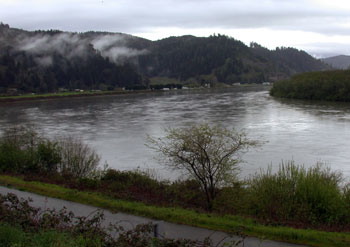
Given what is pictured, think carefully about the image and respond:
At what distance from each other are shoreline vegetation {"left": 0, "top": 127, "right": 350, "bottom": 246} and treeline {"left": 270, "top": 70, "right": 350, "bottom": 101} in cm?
5506

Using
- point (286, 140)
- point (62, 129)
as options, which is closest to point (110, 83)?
point (62, 129)

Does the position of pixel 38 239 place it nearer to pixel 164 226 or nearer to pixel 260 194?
pixel 164 226

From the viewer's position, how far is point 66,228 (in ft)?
23.4

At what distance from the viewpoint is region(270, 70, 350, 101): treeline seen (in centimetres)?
6297

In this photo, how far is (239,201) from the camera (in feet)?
37.8

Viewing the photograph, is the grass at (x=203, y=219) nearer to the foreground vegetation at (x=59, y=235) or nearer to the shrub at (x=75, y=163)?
the foreground vegetation at (x=59, y=235)

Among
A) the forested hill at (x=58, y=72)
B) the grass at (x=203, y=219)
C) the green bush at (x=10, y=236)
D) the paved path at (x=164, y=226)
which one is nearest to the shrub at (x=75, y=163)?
the grass at (x=203, y=219)

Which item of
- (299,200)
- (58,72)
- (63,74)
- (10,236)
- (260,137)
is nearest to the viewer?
(10,236)

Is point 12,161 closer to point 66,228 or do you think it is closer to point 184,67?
point 66,228

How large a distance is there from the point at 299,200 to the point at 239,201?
1672mm

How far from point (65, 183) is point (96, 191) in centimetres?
209

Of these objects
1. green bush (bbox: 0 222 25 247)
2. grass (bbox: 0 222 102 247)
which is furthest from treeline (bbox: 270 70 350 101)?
green bush (bbox: 0 222 25 247)

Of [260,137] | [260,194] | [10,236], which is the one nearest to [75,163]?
[260,194]

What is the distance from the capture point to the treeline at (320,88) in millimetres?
62969
